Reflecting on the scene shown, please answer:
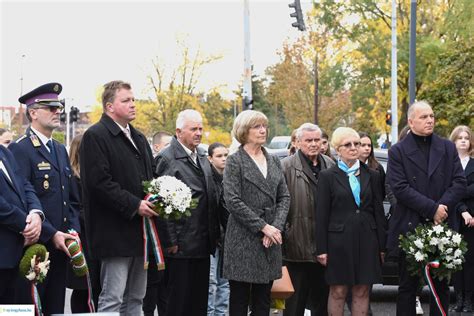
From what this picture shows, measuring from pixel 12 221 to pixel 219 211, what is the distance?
236 cm

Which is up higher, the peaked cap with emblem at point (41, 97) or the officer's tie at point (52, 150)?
the peaked cap with emblem at point (41, 97)

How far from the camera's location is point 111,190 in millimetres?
6848

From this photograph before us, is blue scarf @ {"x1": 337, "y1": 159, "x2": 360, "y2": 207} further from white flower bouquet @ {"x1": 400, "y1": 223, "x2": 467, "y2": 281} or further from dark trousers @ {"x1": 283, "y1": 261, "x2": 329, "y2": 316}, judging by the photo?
dark trousers @ {"x1": 283, "y1": 261, "x2": 329, "y2": 316}

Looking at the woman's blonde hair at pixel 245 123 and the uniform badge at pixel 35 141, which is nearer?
the uniform badge at pixel 35 141

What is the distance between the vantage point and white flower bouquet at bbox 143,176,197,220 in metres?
6.97

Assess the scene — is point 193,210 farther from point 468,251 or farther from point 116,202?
point 468,251

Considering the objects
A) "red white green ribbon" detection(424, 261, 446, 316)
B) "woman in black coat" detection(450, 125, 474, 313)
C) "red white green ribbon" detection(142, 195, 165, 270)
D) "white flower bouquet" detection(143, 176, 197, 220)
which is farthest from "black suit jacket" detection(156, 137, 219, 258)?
"woman in black coat" detection(450, 125, 474, 313)

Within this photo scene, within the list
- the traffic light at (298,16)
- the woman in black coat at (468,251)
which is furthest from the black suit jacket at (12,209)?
the traffic light at (298,16)

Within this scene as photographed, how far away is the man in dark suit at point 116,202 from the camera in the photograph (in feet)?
22.6

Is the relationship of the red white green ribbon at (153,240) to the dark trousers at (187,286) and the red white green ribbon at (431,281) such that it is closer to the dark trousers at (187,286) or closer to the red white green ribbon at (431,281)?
the dark trousers at (187,286)

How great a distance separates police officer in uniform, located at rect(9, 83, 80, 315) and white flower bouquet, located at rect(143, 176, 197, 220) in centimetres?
70

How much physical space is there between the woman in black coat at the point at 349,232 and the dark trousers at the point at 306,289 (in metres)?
0.30

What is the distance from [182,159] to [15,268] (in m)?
2.19

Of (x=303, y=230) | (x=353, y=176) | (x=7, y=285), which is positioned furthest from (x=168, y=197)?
(x=353, y=176)
